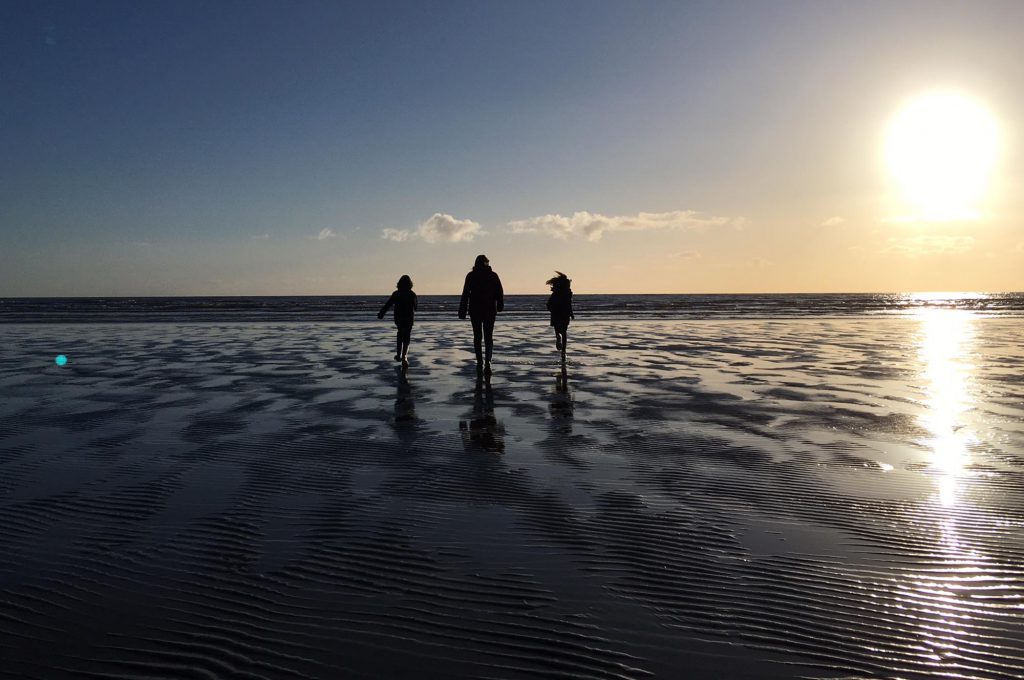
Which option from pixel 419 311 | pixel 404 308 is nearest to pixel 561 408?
pixel 404 308

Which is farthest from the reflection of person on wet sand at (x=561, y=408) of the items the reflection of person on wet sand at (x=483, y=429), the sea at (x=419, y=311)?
the sea at (x=419, y=311)

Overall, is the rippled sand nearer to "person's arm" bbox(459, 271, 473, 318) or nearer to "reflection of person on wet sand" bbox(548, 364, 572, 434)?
"reflection of person on wet sand" bbox(548, 364, 572, 434)

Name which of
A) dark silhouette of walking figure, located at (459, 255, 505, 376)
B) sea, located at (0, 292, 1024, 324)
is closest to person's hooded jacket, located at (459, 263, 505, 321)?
dark silhouette of walking figure, located at (459, 255, 505, 376)

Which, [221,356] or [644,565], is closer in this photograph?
[644,565]

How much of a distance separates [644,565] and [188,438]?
5.96m

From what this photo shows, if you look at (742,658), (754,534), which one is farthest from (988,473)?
(742,658)

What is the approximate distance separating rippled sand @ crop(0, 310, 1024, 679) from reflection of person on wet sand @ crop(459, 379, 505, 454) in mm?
78

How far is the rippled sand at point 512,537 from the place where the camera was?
9.72ft

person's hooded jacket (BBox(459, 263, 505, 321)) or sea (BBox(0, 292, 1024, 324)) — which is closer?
person's hooded jacket (BBox(459, 263, 505, 321))

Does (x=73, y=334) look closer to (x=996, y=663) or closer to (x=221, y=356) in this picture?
(x=221, y=356)

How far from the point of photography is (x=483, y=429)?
26.7 feet

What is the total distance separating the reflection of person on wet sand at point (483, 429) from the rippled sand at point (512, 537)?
0.25 ft

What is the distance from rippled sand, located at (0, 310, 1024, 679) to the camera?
9.72 ft

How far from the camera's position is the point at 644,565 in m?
3.94
